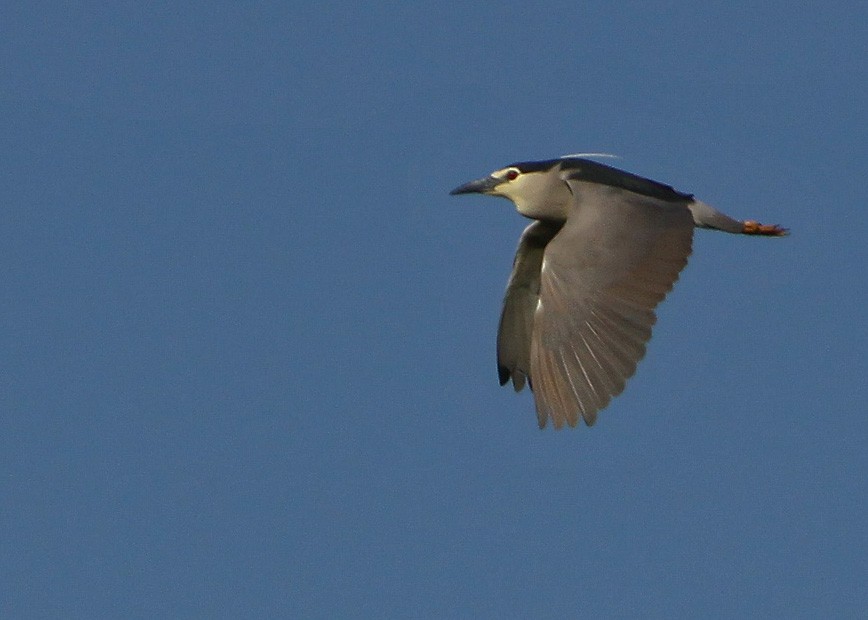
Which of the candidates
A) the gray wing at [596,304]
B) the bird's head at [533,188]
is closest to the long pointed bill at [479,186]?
the bird's head at [533,188]

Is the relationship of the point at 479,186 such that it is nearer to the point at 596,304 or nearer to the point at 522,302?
the point at 522,302

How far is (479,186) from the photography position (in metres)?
11.3

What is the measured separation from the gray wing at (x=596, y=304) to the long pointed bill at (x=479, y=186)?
4.72ft

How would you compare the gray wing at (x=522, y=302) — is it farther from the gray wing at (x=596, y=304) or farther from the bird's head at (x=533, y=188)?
the gray wing at (x=596, y=304)

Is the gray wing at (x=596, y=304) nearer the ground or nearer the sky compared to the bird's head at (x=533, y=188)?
nearer the ground

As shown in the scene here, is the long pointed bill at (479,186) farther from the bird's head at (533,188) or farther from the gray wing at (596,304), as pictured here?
the gray wing at (596,304)

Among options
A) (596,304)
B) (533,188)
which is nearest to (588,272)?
(596,304)

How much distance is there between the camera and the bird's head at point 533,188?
1080cm

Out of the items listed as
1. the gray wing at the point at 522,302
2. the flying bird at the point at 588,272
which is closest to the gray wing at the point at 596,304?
the flying bird at the point at 588,272

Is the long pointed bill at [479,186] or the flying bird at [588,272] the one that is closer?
the flying bird at [588,272]

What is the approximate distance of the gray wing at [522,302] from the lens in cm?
1102

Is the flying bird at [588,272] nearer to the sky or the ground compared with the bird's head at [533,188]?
nearer to the ground

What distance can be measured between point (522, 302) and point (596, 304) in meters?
1.90

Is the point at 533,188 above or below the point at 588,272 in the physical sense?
above
